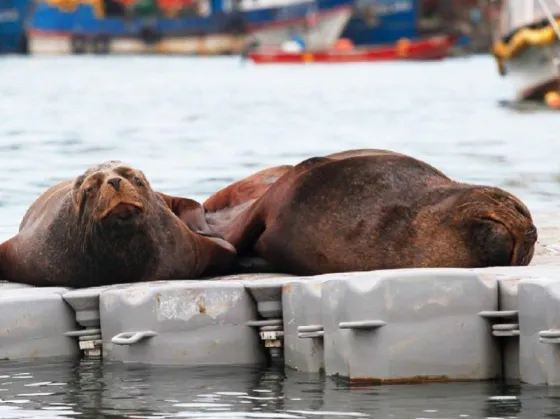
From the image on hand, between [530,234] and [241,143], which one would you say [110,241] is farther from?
[241,143]

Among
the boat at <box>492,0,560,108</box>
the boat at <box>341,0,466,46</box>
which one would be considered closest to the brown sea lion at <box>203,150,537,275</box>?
the boat at <box>492,0,560,108</box>

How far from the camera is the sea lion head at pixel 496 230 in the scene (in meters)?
9.91

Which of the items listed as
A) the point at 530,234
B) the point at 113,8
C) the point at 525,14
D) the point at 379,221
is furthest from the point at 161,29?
the point at 530,234

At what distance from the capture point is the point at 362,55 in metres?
102

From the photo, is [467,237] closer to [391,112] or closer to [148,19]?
[391,112]

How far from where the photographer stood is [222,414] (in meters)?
8.29

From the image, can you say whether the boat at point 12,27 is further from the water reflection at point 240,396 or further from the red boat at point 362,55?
the water reflection at point 240,396

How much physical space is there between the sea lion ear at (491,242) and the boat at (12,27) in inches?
4455

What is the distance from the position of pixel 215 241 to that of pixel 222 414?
8.18 ft

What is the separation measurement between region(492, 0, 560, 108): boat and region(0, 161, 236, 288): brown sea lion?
28.9 metres

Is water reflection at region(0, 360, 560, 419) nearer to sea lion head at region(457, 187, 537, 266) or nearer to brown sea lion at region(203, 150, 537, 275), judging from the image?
brown sea lion at region(203, 150, 537, 275)

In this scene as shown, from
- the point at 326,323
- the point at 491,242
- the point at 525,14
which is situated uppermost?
the point at 491,242

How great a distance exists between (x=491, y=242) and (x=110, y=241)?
6.73 ft

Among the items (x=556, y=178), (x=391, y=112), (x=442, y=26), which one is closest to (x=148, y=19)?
(x=442, y=26)
